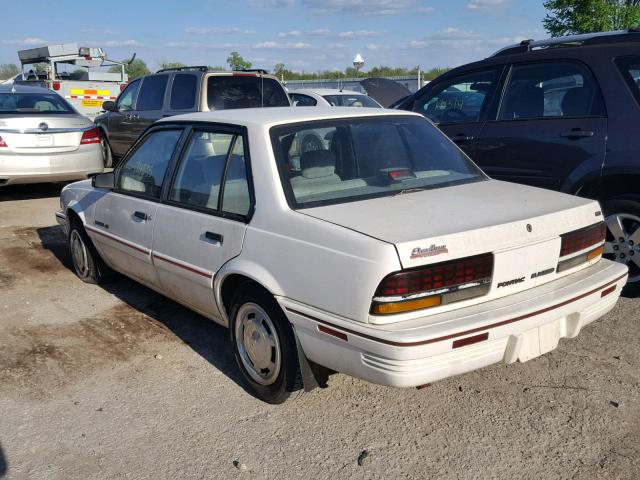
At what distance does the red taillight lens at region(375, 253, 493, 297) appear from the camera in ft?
9.25

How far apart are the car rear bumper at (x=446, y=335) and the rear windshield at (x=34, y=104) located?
24.8 ft

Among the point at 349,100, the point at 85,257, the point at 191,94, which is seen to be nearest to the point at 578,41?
the point at 85,257

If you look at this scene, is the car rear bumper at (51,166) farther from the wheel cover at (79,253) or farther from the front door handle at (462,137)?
the front door handle at (462,137)

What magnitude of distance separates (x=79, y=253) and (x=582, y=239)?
4157 millimetres

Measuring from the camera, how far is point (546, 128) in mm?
5184

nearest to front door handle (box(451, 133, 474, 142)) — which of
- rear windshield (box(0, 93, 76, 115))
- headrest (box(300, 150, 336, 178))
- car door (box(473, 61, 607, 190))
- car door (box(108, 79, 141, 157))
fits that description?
car door (box(473, 61, 607, 190))

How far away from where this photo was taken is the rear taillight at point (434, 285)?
2826mm

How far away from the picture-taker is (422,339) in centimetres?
276

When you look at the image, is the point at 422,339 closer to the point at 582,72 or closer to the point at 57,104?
the point at 582,72

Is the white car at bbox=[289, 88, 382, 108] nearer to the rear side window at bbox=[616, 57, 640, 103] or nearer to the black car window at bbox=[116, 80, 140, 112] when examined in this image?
the black car window at bbox=[116, 80, 140, 112]

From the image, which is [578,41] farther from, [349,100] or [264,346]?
[349,100]

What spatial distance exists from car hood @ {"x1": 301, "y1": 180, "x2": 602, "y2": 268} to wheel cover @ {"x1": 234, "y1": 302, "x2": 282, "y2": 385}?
0.67m

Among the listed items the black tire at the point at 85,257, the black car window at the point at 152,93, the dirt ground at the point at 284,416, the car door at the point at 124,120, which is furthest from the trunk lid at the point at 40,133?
the dirt ground at the point at 284,416

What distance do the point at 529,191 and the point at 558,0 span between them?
52.9ft
